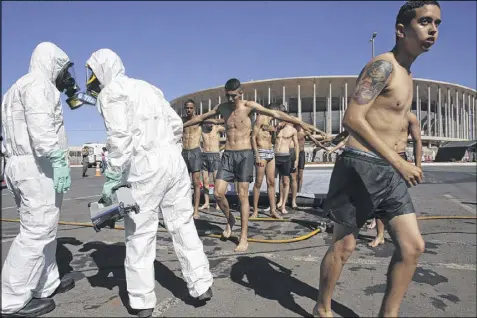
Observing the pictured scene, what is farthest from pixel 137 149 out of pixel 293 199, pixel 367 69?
pixel 293 199

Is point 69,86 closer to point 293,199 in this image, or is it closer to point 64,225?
point 64,225

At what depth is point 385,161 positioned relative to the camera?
80.7 inches

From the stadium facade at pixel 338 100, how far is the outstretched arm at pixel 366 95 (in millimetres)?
49445

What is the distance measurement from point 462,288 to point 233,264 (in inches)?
87.0

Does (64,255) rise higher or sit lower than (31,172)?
lower

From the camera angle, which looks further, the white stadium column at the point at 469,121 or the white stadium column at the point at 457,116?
the white stadium column at the point at 469,121

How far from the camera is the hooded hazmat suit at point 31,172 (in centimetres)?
265

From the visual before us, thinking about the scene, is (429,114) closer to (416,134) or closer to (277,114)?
(416,134)

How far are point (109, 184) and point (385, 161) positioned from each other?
1.91 m

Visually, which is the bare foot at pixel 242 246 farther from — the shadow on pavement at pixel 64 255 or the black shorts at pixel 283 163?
the black shorts at pixel 283 163

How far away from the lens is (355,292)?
9.80 feet

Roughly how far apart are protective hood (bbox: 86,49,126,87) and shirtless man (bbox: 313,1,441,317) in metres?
1.84

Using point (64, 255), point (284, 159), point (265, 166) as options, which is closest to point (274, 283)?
point (64, 255)

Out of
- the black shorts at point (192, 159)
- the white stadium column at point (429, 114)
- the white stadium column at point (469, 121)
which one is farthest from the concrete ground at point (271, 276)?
the white stadium column at point (469, 121)
